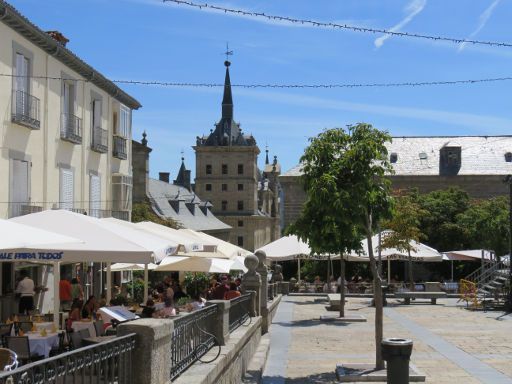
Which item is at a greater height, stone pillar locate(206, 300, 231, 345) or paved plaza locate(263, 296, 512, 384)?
stone pillar locate(206, 300, 231, 345)

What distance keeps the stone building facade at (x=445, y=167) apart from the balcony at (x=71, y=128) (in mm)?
49970

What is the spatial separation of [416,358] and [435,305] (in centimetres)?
1836

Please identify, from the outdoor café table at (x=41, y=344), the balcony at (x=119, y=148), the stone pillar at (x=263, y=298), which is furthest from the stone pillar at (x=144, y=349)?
the balcony at (x=119, y=148)

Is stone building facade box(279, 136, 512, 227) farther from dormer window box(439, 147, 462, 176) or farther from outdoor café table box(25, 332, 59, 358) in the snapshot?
outdoor café table box(25, 332, 59, 358)

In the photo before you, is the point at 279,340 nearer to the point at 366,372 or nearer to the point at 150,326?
the point at 366,372

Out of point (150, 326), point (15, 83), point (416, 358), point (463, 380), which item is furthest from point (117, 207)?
point (150, 326)

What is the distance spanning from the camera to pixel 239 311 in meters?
14.0

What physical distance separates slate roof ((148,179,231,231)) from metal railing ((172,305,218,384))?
200 feet

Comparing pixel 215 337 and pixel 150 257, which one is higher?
pixel 150 257

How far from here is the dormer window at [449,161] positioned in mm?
76188

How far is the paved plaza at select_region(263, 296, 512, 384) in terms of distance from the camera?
45.2ft

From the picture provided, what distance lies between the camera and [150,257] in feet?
39.9

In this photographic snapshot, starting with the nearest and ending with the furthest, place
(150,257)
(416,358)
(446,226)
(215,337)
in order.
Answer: (215,337) → (150,257) → (416,358) → (446,226)

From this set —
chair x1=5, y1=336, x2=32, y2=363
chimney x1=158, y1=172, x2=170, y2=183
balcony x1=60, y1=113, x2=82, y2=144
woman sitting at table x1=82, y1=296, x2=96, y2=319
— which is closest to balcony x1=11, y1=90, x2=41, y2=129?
balcony x1=60, y1=113, x2=82, y2=144
